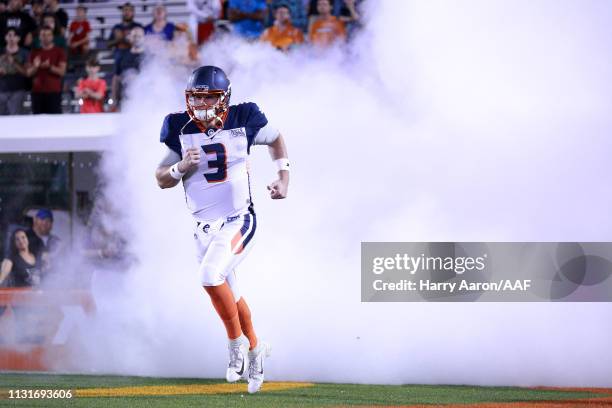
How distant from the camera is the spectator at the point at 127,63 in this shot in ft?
33.2

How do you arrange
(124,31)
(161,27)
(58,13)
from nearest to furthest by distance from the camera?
(161,27), (124,31), (58,13)

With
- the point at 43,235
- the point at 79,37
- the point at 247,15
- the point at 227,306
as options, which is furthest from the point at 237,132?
the point at 79,37

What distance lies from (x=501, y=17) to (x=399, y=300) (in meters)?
2.38

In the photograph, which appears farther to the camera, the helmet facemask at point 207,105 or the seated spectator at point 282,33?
the seated spectator at point 282,33

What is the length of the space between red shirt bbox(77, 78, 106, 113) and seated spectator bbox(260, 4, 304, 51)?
6.44ft

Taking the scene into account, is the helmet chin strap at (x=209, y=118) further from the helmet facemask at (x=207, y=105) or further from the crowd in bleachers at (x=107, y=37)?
the crowd in bleachers at (x=107, y=37)

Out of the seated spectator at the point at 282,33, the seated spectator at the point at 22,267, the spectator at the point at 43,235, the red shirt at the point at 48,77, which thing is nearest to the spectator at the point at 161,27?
the red shirt at the point at 48,77

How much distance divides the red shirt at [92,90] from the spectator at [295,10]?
1853 mm

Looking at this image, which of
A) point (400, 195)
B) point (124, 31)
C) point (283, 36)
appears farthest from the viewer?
point (124, 31)

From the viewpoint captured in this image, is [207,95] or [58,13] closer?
[207,95]

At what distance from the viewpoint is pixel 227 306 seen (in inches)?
246

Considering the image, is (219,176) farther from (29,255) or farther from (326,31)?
(29,255)

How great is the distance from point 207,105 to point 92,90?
15.5ft

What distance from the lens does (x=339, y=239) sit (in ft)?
27.9
